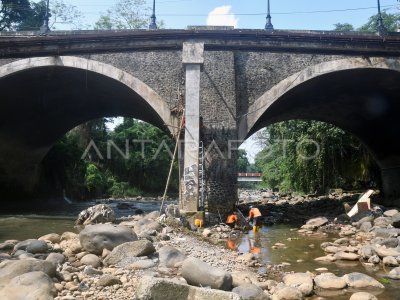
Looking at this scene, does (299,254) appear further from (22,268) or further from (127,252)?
(22,268)

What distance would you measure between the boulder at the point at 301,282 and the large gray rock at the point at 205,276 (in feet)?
3.63

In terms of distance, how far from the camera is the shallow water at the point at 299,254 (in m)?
5.48

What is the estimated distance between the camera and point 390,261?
6.98 m

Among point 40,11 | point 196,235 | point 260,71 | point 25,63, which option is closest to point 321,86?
point 260,71

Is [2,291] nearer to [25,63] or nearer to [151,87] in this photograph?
[151,87]

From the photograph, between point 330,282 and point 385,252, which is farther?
point 385,252

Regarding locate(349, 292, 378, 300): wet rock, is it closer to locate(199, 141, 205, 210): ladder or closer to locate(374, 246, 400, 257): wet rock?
locate(374, 246, 400, 257): wet rock

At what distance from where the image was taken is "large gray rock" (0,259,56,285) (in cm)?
471

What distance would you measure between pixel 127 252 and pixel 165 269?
77cm

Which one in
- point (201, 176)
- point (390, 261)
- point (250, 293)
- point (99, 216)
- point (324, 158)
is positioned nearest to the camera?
point (250, 293)

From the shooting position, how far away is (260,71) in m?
12.7

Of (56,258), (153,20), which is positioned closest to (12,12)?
(153,20)

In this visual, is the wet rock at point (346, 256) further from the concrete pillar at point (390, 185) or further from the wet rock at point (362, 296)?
the concrete pillar at point (390, 185)

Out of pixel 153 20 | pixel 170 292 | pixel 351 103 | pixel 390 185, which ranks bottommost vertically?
pixel 170 292
